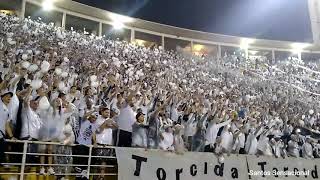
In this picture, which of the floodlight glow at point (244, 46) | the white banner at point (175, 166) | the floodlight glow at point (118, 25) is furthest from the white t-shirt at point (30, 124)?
the floodlight glow at point (244, 46)

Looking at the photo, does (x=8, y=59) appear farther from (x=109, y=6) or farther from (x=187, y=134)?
(x=109, y=6)

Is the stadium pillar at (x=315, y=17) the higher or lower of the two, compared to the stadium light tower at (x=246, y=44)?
higher

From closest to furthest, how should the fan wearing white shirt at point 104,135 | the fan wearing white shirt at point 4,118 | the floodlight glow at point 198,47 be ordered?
1. the fan wearing white shirt at point 4,118
2. the fan wearing white shirt at point 104,135
3. the floodlight glow at point 198,47

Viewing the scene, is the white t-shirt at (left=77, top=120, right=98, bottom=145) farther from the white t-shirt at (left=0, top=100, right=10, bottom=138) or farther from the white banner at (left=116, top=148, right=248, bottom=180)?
the white t-shirt at (left=0, top=100, right=10, bottom=138)

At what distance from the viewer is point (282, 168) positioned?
9.76 metres

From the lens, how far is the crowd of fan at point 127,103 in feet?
23.1

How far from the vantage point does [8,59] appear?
9508 millimetres

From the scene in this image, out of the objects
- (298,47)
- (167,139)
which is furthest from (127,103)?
(298,47)

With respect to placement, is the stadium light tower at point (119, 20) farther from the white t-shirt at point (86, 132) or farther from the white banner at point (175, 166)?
the white t-shirt at point (86, 132)

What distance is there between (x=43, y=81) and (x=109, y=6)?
1325cm

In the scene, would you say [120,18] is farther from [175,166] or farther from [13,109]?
[13,109]

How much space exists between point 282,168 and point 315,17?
847 inches

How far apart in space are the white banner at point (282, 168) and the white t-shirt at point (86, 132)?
3.82 metres

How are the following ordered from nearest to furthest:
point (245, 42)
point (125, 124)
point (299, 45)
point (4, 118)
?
point (4, 118), point (125, 124), point (245, 42), point (299, 45)
